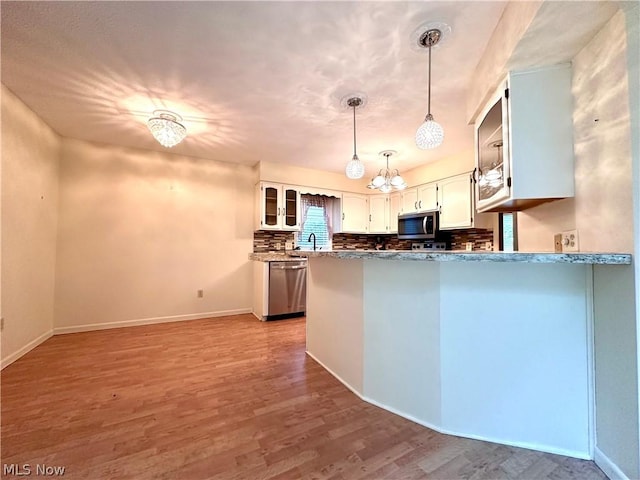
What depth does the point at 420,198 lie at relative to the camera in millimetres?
4352

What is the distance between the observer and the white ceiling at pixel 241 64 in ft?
4.99

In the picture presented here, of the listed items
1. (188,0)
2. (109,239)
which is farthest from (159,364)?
(188,0)

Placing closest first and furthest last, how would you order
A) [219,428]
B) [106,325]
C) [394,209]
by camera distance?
1. [219,428]
2. [106,325]
3. [394,209]

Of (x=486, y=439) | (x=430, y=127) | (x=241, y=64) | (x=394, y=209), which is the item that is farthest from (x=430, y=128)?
(x=394, y=209)

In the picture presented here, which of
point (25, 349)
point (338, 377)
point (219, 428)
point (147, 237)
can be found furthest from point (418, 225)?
point (25, 349)

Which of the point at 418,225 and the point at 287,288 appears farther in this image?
the point at 418,225

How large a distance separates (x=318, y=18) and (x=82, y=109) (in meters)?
2.58

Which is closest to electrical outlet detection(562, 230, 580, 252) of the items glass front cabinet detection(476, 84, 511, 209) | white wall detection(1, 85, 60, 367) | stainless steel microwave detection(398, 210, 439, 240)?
glass front cabinet detection(476, 84, 511, 209)

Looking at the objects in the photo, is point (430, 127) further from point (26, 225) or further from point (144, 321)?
point (144, 321)

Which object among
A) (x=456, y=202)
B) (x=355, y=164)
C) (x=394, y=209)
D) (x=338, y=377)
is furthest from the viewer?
(x=394, y=209)

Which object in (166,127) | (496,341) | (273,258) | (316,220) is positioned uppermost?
(166,127)

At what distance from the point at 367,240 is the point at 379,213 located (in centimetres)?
66

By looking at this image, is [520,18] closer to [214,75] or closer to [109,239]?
[214,75]

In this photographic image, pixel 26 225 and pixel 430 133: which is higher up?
pixel 430 133
